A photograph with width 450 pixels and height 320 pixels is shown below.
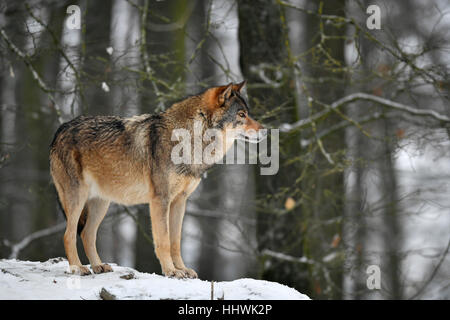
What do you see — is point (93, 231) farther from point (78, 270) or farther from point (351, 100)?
point (351, 100)

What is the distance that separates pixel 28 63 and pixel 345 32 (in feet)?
22.8

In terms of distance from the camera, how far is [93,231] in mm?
5480

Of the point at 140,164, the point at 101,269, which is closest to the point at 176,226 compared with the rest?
the point at 140,164

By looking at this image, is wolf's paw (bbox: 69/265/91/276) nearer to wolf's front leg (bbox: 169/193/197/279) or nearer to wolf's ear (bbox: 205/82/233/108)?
wolf's front leg (bbox: 169/193/197/279)

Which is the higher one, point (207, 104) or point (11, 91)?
point (11, 91)

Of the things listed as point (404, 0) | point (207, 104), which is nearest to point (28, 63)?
point (207, 104)

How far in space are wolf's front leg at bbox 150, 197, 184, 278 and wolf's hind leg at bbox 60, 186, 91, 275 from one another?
0.74 metres

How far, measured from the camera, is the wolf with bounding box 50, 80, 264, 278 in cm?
512

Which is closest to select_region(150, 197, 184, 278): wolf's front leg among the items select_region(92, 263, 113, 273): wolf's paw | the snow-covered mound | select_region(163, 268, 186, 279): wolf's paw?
select_region(163, 268, 186, 279): wolf's paw

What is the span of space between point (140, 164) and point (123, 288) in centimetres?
162

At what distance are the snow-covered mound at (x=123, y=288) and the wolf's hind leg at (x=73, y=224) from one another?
17cm
